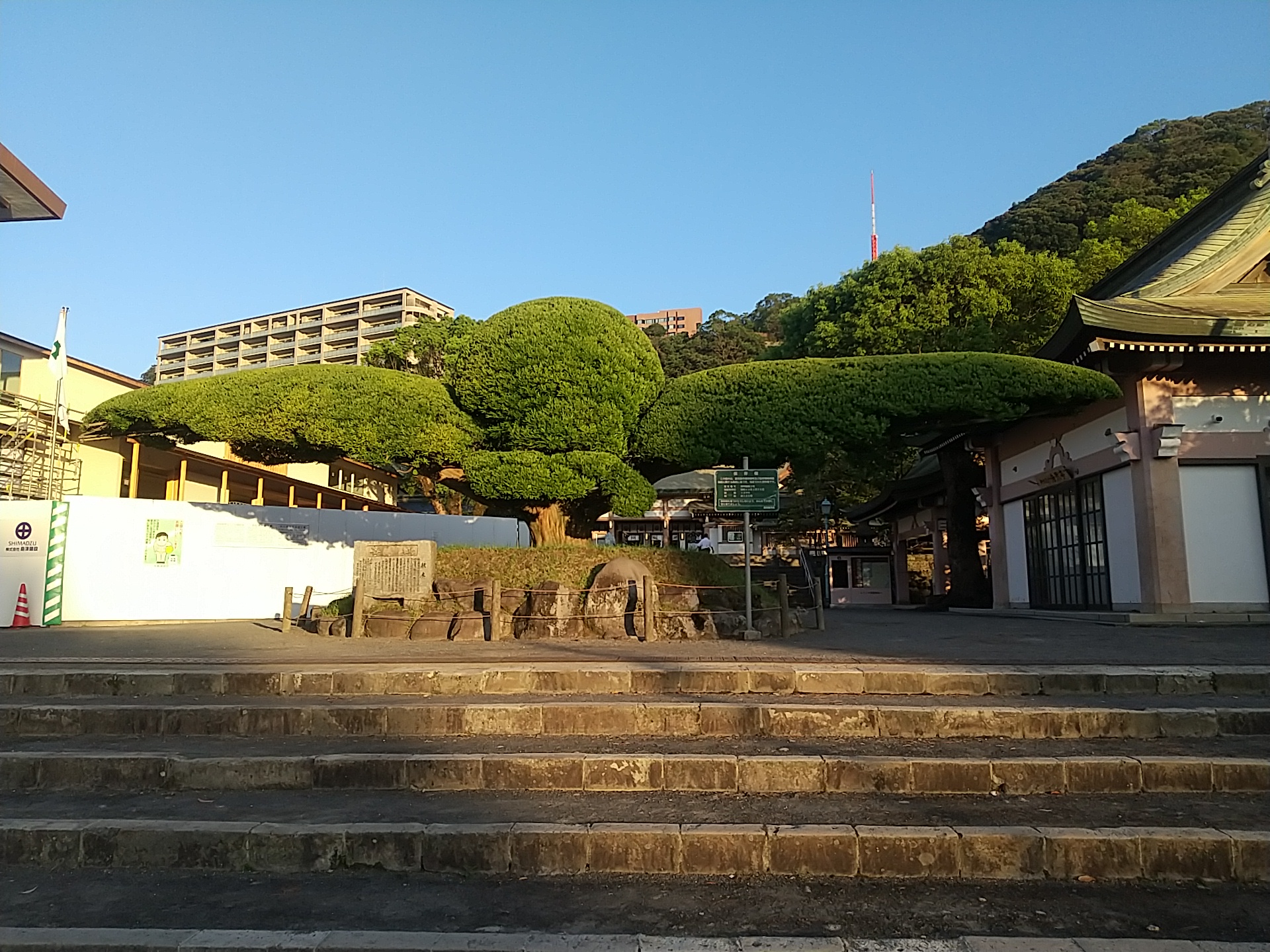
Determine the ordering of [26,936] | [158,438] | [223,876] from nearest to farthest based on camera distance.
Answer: [26,936] < [223,876] < [158,438]

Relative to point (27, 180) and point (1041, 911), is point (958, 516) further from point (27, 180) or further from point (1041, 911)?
point (27, 180)

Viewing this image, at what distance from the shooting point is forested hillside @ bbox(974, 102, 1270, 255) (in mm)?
35844

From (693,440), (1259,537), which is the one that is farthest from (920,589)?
(693,440)

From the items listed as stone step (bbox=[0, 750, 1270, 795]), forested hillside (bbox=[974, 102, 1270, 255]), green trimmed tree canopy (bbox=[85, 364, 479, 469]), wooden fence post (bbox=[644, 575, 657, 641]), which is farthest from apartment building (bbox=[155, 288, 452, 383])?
stone step (bbox=[0, 750, 1270, 795])

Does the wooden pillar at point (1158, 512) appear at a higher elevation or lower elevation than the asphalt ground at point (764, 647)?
higher

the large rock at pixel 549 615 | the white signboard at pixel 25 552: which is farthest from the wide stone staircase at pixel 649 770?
the white signboard at pixel 25 552

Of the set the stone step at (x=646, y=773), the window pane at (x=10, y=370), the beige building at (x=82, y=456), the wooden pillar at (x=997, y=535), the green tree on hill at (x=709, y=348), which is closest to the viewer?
the stone step at (x=646, y=773)

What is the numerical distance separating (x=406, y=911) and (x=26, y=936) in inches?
65.5

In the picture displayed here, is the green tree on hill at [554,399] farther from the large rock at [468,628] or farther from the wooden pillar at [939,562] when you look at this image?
the wooden pillar at [939,562]

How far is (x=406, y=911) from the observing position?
3893 millimetres

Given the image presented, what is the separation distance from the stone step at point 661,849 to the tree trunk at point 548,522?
9483 mm

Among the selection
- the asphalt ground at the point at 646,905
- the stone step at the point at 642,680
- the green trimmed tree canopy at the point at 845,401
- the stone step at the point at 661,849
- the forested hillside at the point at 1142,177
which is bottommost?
the asphalt ground at the point at 646,905

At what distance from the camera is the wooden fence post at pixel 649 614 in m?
10.9

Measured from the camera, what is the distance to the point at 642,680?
7.25m
